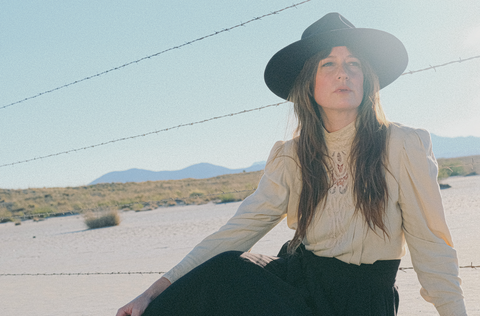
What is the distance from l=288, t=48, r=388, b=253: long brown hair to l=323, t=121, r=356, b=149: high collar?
3 cm

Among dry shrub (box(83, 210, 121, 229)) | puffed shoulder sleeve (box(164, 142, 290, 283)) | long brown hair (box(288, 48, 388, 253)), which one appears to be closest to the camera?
long brown hair (box(288, 48, 388, 253))

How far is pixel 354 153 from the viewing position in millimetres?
1916

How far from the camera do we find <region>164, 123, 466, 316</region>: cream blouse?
1.71 m

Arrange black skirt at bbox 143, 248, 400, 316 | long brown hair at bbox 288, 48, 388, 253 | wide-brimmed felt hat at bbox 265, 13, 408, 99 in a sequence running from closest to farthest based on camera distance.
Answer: black skirt at bbox 143, 248, 400, 316
long brown hair at bbox 288, 48, 388, 253
wide-brimmed felt hat at bbox 265, 13, 408, 99

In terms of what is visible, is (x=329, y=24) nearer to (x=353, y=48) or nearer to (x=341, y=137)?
(x=353, y=48)

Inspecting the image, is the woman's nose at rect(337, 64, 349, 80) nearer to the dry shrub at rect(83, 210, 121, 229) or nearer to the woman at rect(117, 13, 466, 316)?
the woman at rect(117, 13, 466, 316)

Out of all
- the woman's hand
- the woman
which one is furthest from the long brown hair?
the woman's hand

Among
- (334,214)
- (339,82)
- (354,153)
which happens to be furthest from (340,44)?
(334,214)

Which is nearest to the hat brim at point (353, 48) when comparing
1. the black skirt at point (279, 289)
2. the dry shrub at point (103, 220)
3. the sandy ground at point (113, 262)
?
the black skirt at point (279, 289)

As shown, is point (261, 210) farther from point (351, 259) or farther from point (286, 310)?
point (286, 310)

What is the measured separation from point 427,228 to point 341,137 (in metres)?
0.53

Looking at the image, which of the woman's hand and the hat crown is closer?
the woman's hand

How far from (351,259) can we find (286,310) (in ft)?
1.47

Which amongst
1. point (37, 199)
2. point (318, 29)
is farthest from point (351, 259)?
point (37, 199)
